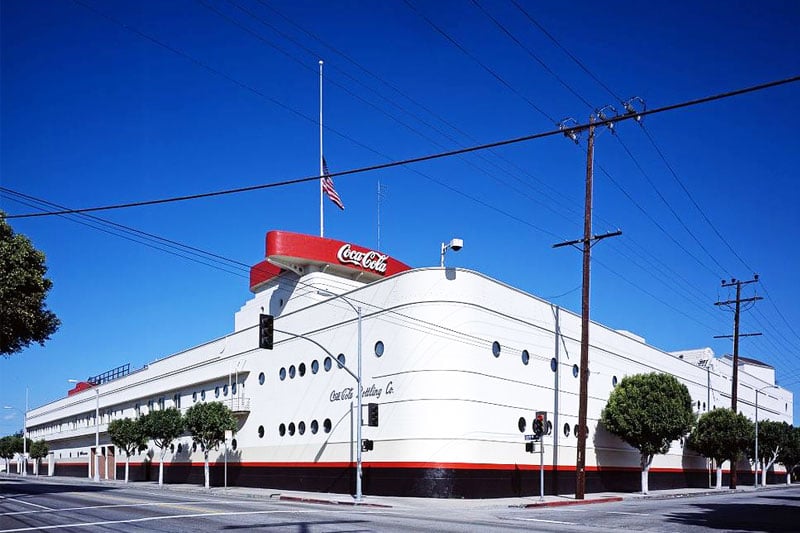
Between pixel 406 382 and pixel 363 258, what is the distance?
1517 centimetres

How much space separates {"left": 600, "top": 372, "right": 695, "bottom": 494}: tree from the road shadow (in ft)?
42.6

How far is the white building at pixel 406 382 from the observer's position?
35094mm

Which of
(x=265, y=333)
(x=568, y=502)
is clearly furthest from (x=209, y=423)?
(x=568, y=502)

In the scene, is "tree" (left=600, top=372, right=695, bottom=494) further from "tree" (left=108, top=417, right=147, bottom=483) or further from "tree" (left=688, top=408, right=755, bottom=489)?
"tree" (left=108, top=417, right=147, bottom=483)

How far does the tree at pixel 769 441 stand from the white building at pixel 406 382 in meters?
12.1

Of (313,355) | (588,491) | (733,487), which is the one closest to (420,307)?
(313,355)

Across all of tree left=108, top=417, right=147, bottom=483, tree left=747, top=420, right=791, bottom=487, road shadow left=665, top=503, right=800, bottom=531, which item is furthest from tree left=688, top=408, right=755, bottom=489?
tree left=108, top=417, right=147, bottom=483

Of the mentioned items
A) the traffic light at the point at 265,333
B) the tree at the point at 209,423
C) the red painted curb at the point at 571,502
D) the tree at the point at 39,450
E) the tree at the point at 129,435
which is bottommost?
the tree at the point at 39,450

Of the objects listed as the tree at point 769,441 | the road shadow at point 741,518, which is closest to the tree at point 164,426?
the road shadow at point 741,518

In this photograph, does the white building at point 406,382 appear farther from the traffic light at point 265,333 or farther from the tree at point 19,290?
the tree at point 19,290

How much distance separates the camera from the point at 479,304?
37219 mm

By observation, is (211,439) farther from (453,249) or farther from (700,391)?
(700,391)

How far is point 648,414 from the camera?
42625 mm

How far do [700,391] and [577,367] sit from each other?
81.5 feet
